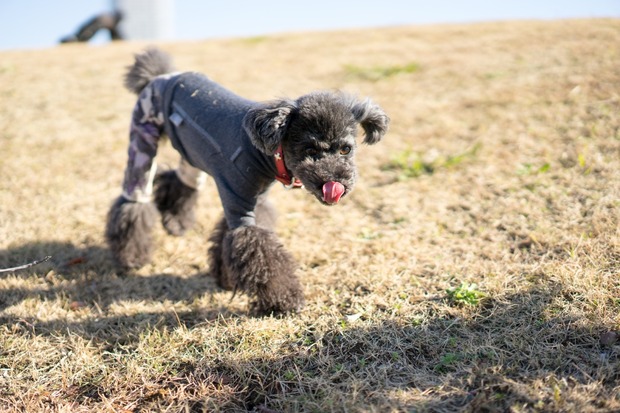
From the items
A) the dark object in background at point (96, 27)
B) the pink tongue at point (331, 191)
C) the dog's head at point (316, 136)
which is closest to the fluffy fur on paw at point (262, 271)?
the dog's head at point (316, 136)

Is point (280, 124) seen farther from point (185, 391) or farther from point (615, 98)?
point (615, 98)

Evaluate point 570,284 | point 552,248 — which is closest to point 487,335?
point 570,284

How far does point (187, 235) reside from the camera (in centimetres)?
442

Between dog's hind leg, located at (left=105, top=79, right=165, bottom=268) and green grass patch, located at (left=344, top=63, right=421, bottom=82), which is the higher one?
green grass patch, located at (left=344, top=63, right=421, bottom=82)

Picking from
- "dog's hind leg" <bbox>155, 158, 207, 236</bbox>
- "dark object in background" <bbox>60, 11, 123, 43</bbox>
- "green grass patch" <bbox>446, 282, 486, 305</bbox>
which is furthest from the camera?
"dark object in background" <bbox>60, 11, 123, 43</bbox>

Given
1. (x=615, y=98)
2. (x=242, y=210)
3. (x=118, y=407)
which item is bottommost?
(x=118, y=407)

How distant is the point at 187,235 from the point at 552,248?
3031mm

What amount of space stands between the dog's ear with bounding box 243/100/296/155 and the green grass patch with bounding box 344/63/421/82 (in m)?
6.11

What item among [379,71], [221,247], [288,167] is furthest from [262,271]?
[379,71]

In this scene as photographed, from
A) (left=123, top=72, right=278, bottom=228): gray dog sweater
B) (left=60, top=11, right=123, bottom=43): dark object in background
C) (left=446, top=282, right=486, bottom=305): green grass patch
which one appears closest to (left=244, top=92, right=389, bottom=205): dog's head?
(left=123, top=72, right=278, bottom=228): gray dog sweater

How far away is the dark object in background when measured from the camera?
18.8m

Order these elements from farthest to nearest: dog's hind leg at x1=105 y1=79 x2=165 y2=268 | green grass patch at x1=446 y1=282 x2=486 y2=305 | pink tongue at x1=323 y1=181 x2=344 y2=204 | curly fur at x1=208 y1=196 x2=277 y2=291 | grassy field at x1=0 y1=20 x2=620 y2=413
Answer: dog's hind leg at x1=105 y1=79 x2=165 y2=268
curly fur at x1=208 y1=196 x2=277 y2=291
green grass patch at x1=446 y1=282 x2=486 y2=305
pink tongue at x1=323 y1=181 x2=344 y2=204
grassy field at x1=0 y1=20 x2=620 y2=413

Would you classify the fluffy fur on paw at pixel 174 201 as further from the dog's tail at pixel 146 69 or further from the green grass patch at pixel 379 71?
the green grass patch at pixel 379 71

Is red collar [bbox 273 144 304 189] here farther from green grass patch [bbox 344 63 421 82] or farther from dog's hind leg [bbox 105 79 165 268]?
green grass patch [bbox 344 63 421 82]
